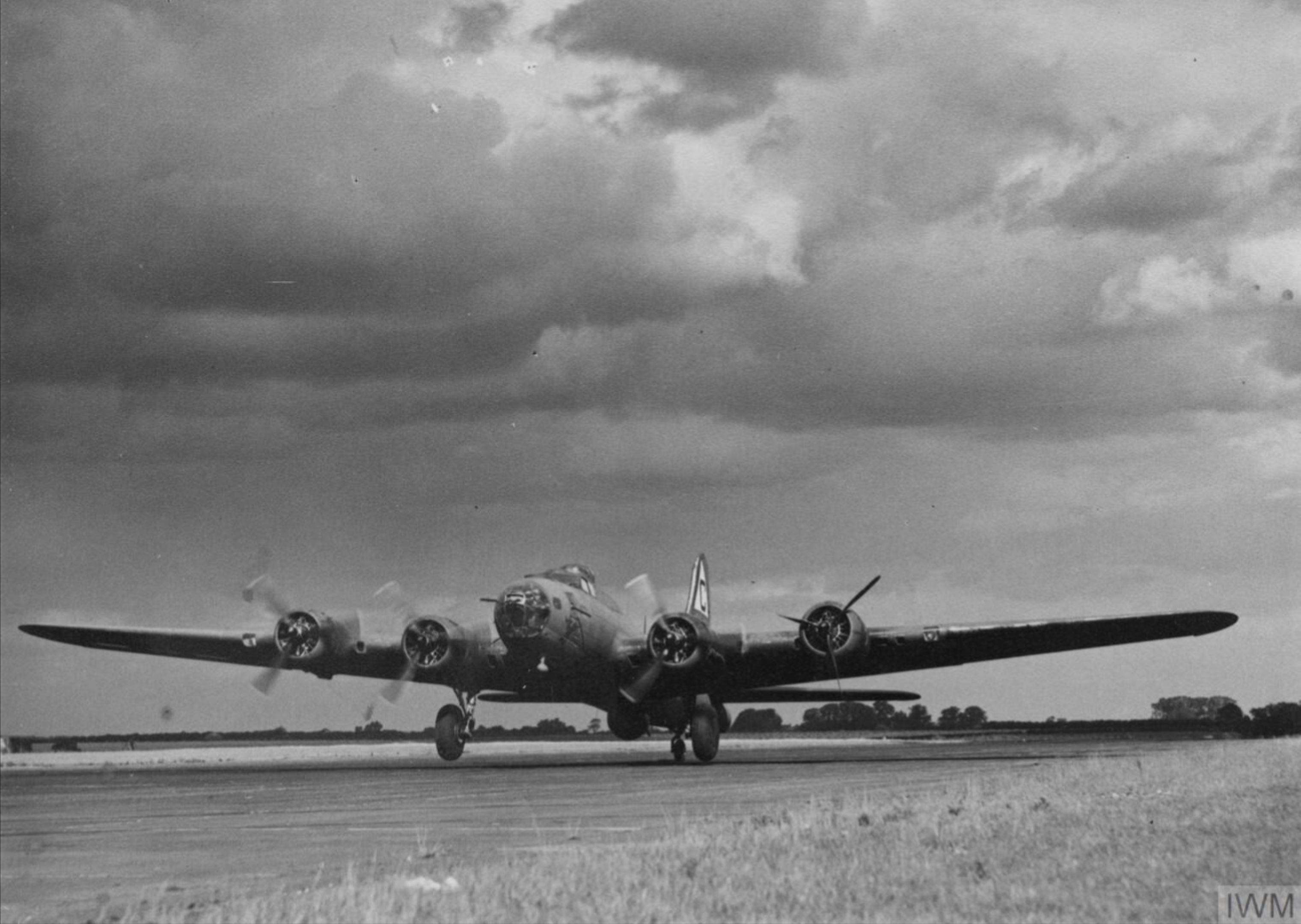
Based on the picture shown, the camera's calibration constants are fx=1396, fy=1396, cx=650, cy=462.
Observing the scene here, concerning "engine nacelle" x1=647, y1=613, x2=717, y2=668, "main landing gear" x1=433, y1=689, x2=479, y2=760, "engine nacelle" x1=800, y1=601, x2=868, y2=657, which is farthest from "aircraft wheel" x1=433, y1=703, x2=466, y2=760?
"engine nacelle" x1=800, y1=601, x2=868, y2=657

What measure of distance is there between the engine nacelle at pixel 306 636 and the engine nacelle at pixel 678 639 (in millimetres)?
8142

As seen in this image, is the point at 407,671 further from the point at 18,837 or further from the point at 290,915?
the point at 290,915

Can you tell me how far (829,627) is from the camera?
3509 cm

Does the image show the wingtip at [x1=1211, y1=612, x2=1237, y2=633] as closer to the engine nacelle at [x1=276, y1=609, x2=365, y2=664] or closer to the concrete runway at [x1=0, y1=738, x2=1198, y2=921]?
the concrete runway at [x1=0, y1=738, x2=1198, y2=921]

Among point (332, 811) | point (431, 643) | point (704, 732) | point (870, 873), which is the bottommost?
point (332, 811)

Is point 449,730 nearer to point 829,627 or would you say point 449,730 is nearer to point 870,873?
point 829,627

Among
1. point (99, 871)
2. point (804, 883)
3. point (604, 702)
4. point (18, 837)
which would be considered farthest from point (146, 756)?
point (804, 883)

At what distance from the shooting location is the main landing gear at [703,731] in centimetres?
3812

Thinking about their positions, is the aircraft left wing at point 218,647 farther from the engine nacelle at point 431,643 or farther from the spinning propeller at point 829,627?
the spinning propeller at point 829,627

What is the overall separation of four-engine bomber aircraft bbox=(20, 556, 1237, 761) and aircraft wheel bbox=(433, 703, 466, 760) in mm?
32

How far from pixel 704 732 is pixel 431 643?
7916 millimetres
